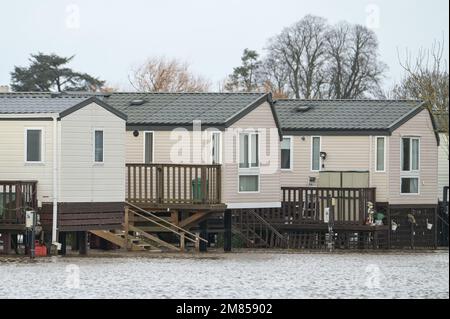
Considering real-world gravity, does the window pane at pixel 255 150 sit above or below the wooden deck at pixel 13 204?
above

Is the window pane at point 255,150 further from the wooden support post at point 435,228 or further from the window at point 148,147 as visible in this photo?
the wooden support post at point 435,228

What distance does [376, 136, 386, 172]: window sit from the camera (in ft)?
183

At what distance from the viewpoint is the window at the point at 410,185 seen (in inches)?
2232

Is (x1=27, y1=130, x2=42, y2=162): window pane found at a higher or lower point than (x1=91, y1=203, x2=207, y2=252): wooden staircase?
higher

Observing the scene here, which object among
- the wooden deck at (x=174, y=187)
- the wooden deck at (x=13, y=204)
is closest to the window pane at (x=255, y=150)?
the wooden deck at (x=174, y=187)

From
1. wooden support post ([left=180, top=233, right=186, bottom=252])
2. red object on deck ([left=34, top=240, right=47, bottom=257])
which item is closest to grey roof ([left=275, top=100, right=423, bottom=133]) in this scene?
wooden support post ([left=180, top=233, right=186, bottom=252])

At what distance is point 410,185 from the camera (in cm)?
5688

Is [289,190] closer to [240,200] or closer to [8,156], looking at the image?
[240,200]

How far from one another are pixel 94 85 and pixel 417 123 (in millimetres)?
40669

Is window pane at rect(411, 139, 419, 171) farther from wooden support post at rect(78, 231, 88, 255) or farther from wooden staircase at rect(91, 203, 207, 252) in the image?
wooden support post at rect(78, 231, 88, 255)

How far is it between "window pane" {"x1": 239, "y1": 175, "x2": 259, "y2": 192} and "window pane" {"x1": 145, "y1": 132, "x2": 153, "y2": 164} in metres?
3.04
